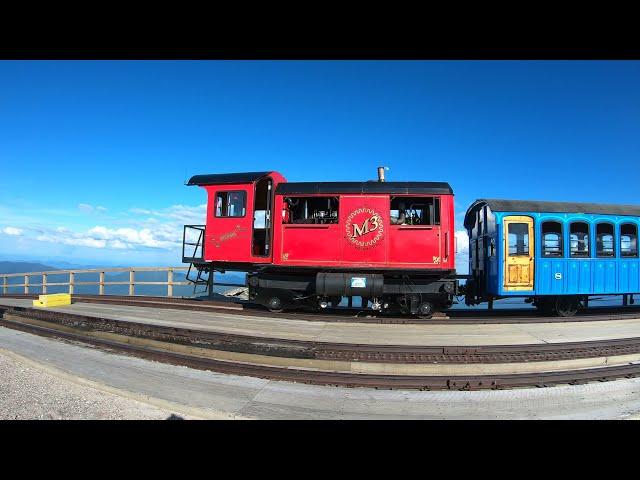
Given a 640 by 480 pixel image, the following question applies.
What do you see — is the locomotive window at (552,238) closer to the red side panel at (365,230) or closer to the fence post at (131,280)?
the red side panel at (365,230)

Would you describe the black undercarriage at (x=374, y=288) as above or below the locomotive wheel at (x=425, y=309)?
above

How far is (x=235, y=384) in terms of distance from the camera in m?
5.25

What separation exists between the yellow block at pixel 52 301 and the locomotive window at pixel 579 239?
18.0 metres

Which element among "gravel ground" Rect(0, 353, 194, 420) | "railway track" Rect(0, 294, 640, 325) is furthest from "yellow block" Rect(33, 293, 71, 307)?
"gravel ground" Rect(0, 353, 194, 420)

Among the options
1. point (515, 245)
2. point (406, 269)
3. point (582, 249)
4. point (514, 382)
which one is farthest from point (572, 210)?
point (514, 382)

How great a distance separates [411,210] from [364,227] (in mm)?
1633

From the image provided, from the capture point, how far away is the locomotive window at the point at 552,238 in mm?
10602

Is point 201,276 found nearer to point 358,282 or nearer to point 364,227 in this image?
point 358,282

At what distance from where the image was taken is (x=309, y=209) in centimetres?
1088

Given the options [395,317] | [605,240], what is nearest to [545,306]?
[605,240]

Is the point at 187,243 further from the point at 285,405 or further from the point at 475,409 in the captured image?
the point at 475,409

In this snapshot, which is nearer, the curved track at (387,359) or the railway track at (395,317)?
the curved track at (387,359)

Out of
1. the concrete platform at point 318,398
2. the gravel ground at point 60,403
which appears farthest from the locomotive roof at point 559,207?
the gravel ground at point 60,403

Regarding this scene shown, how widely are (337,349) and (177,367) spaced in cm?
298
